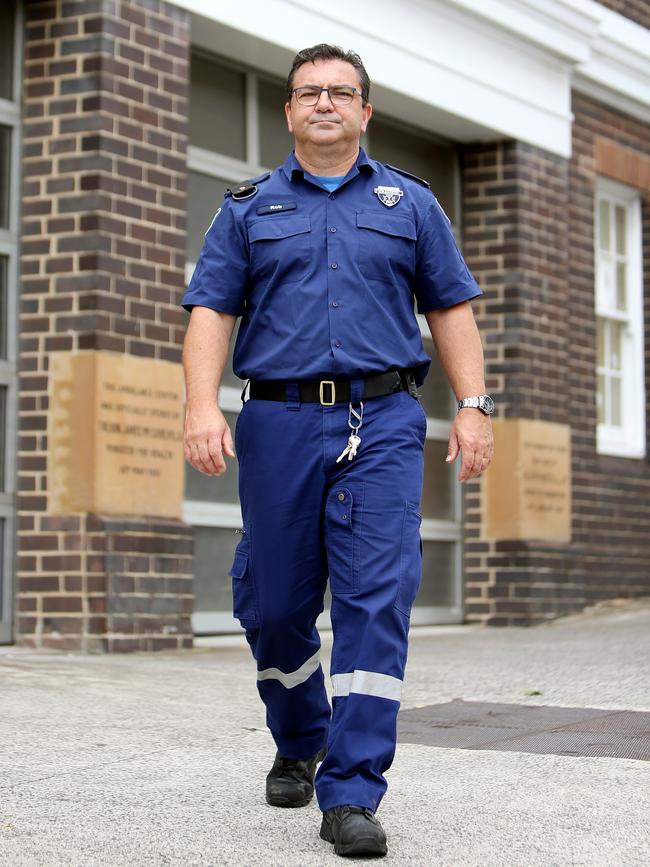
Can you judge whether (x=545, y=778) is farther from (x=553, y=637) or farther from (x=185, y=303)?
(x=553, y=637)

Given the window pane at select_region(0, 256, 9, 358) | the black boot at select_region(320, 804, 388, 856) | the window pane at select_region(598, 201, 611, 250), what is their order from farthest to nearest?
1. the window pane at select_region(598, 201, 611, 250)
2. the window pane at select_region(0, 256, 9, 358)
3. the black boot at select_region(320, 804, 388, 856)

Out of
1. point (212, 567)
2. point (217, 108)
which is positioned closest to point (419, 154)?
point (217, 108)

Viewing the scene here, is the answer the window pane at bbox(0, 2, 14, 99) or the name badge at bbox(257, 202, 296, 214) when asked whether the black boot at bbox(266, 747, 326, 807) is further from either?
the window pane at bbox(0, 2, 14, 99)

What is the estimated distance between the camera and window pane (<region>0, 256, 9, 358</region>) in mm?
8953

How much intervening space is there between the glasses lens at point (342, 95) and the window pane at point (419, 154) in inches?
284

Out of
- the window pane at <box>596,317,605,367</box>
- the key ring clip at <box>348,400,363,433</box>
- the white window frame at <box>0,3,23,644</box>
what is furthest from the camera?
the window pane at <box>596,317,605,367</box>

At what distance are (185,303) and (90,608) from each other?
13.6 feet

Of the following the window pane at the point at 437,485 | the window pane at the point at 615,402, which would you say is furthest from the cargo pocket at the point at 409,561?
the window pane at the point at 615,402

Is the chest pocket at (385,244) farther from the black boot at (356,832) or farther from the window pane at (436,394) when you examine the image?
the window pane at (436,394)

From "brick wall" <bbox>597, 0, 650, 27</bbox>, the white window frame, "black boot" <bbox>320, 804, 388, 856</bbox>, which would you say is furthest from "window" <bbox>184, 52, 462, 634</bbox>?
"black boot" <bbox>320, 804, 388, 856</bbox>

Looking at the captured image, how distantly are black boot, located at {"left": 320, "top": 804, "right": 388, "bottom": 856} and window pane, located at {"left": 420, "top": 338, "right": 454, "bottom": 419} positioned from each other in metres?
8.08

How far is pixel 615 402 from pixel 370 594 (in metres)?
10.1

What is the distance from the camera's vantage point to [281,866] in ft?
12.9

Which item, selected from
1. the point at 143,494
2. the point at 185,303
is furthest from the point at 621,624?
the point at 185,303
